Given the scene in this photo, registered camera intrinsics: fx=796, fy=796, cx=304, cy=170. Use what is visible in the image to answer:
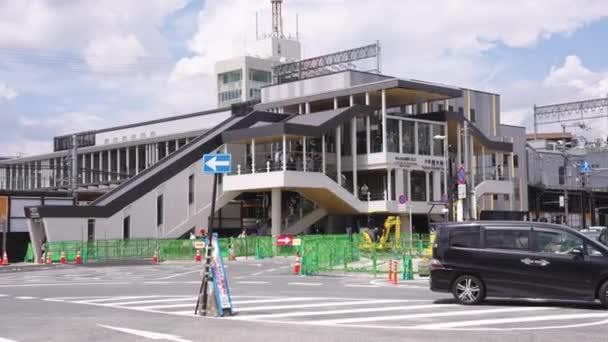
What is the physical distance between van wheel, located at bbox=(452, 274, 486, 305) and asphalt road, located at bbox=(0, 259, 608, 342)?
0.39 metres

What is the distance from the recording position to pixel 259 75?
138000 millimetres

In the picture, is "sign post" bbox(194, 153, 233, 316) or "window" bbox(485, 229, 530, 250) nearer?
"sign post" bbox(194, 153, 233, 316)

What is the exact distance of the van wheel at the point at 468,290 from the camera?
17.2m

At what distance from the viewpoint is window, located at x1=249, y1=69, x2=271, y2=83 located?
136625mm

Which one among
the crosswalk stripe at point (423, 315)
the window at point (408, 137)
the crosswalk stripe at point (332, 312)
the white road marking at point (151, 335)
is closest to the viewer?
the white road marking at point (151, 335)

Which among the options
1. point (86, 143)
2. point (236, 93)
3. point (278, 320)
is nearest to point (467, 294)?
point (278, 320)

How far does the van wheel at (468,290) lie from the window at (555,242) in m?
1.45

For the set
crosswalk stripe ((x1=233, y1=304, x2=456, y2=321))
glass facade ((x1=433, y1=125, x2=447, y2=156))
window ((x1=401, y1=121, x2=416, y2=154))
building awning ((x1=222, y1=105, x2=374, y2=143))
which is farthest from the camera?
glass facade ((x1=433, y1=125, x2=447, y2=156))

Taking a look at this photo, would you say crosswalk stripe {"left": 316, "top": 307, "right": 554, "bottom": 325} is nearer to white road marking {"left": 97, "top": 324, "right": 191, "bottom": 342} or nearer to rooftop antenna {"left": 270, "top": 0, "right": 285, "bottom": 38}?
white road marking {"left": 97, "top": 324, "right": 191, "bottom": 342}

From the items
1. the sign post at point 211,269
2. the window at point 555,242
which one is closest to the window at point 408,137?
the window at point 555,242

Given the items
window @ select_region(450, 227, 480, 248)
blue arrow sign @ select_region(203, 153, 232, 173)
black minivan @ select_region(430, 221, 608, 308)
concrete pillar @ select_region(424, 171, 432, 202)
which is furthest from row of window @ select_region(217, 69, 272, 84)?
blue arrow sign @ select_region(203, 153, 232, 173)

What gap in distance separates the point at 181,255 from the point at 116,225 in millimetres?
7443

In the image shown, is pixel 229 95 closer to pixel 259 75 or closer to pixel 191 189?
pixel 259 75

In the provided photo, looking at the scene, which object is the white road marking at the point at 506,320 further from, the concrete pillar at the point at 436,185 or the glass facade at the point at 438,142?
the glass facade at the point at 438,142
